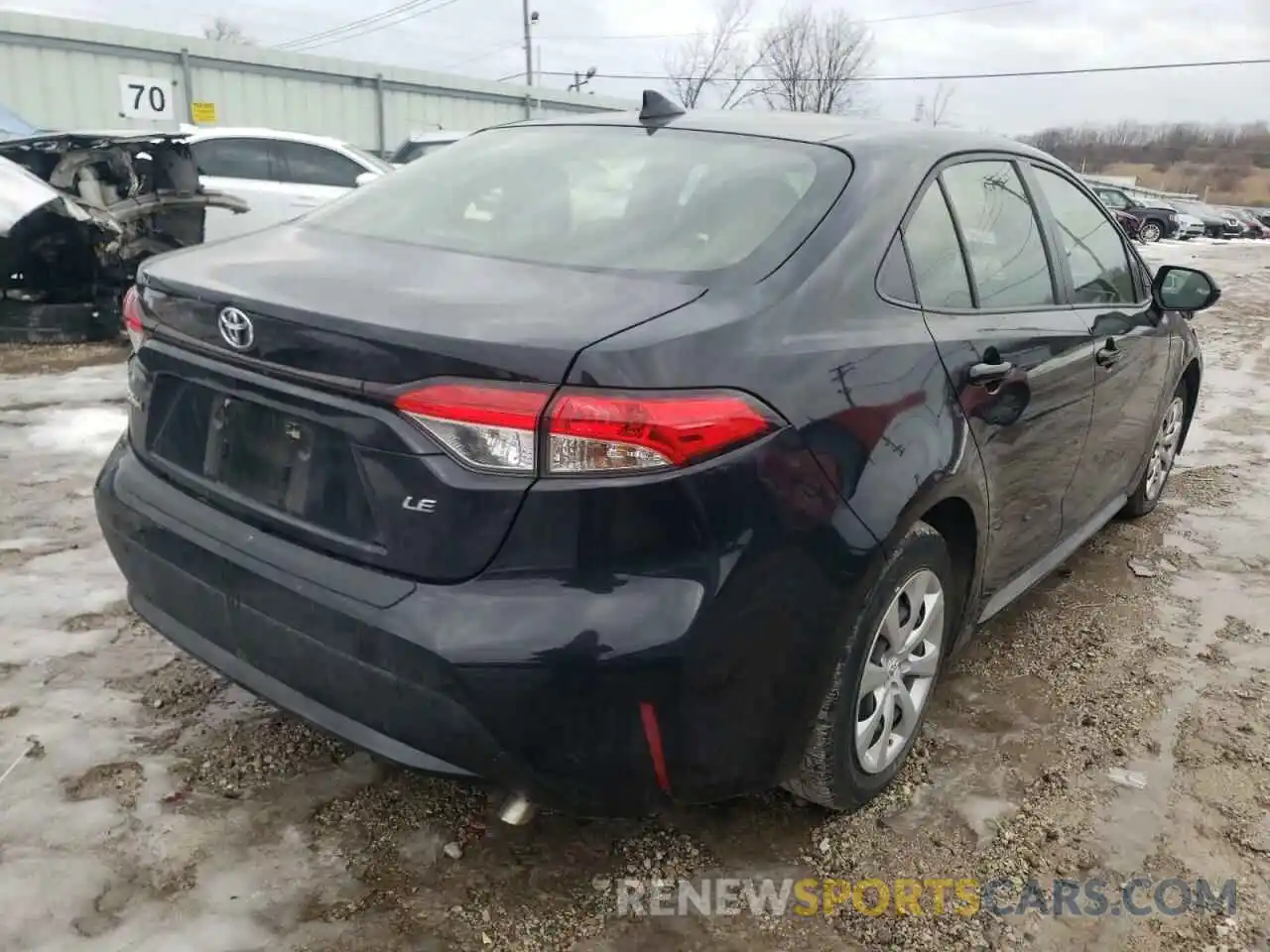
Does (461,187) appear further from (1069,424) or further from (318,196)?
(318,196)

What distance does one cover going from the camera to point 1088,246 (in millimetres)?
3475

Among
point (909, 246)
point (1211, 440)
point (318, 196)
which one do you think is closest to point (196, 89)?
point (318, 196)

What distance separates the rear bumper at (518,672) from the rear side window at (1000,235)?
1305 mm

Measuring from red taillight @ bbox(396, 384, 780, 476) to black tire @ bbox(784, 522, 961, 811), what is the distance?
0.61 meters

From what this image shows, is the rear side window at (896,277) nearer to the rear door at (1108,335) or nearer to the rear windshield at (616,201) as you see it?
the rear windshield at (616,201)

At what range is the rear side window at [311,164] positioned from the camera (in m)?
9.73

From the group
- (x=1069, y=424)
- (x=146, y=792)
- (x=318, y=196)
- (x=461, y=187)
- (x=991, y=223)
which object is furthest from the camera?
(x=318, y=196)

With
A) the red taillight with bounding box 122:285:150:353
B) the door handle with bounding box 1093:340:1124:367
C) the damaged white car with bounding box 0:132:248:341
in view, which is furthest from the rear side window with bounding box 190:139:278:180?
the door handle with bounding box 1093:340:1124:367

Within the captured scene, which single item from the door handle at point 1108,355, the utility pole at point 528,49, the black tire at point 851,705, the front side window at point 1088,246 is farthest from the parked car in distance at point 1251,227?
the black tire at point 851,705

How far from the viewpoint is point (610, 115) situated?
10.2 ft

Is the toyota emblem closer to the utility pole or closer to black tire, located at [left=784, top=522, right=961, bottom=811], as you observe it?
black tire, located at [left=784, top=522, right=961, bottom=811]

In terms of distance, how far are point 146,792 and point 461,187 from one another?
169 cm

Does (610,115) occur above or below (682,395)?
above

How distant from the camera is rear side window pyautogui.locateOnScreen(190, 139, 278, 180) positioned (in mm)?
9398
